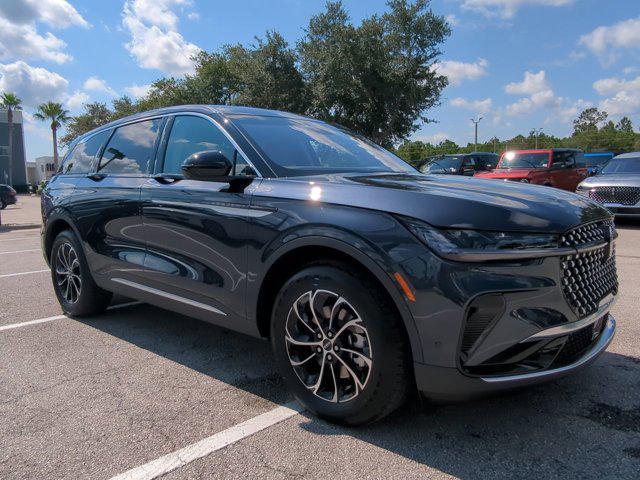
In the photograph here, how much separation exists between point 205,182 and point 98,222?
148 centimetres

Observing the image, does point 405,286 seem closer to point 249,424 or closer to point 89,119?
point 249,424

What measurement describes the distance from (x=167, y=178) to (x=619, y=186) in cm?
1097

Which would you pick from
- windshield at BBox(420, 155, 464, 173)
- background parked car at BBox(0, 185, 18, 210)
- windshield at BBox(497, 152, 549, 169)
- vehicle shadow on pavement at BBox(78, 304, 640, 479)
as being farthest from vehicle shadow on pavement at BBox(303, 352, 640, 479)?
background parked car at BBox(0, 185, 18, 210)

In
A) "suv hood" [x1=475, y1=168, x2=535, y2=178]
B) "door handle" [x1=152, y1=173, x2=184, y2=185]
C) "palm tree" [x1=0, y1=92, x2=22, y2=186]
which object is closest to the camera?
"door handle" [x1=152, y1=173, x2=184, y2=185]

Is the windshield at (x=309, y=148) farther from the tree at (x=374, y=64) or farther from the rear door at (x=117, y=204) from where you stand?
the tree at (x=374, y=64)

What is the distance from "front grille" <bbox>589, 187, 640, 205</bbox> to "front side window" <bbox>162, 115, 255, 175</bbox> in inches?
408

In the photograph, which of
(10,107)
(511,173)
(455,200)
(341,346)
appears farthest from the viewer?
(10,107)

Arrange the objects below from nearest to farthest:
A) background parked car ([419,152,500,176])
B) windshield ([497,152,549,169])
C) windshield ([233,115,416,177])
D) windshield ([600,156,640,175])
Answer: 1. windshield ([233,115,416,177])
2. windshield ([600,156,640,175])
3. windshield ([497,152,549,169])
4. background parked car ([419,152,500,176])

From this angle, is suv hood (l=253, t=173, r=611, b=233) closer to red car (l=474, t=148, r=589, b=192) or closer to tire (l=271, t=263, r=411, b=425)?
tire (l=271, t=263, r=411, b=425)

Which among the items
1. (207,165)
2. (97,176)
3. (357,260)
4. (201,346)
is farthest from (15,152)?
(357,260)

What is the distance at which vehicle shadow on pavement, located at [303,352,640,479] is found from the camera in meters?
2.29

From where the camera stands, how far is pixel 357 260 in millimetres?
2510

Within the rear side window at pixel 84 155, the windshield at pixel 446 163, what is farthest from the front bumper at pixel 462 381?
the windshield at pixel 446 163

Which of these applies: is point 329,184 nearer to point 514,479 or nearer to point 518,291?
point 518,291
